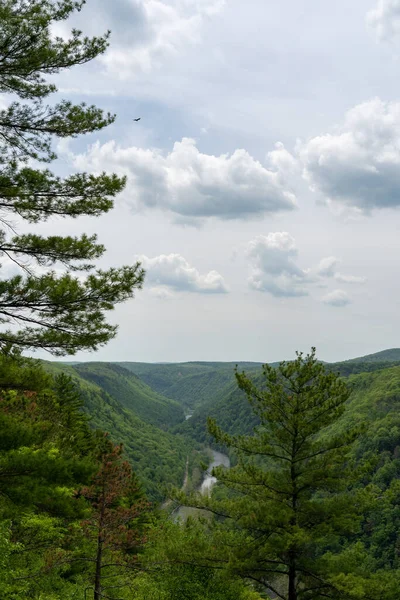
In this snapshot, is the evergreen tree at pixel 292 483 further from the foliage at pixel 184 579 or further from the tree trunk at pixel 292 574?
the foliage at pixel 184 579

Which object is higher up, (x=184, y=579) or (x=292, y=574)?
(x=292, y=574)

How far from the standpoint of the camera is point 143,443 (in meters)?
143

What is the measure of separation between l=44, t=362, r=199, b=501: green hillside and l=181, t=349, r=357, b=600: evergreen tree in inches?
3482

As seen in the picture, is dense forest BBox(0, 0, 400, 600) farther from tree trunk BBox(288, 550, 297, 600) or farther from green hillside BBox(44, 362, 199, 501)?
green hillside BBox(44, 362, 199, 501)

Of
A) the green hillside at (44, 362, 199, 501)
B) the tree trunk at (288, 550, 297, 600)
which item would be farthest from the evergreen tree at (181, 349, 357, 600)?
the green hillside at (44, 362, 199, 501)

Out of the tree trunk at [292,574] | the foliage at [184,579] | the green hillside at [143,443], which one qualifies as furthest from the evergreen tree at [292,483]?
the green hillside at [143,443]

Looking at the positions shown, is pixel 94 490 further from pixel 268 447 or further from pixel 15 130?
pixel 15 130

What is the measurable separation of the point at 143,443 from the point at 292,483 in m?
136

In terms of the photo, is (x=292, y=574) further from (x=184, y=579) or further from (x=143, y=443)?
(x=143, y=443)

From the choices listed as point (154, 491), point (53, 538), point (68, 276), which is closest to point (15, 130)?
point (68, 276)

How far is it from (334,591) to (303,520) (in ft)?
7.70

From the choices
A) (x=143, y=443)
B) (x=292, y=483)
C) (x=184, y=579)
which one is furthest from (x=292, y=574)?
(x=143, y=443)

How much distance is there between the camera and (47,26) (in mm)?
9062

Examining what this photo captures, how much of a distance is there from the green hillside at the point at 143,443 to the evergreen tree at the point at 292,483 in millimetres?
88451
